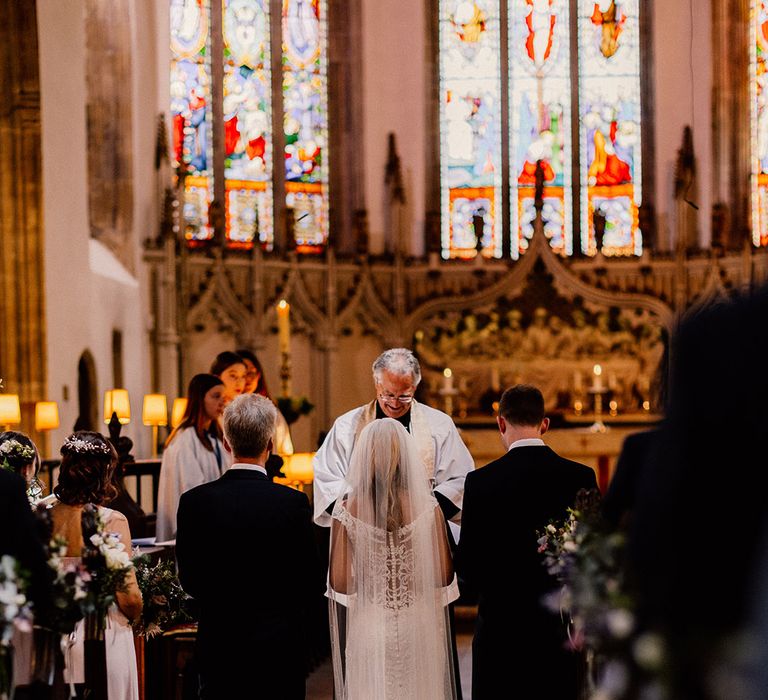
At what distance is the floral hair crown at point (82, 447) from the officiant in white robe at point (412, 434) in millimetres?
1138

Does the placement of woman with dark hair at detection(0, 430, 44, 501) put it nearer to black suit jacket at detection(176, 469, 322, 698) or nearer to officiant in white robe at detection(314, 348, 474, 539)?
officiant in white robe at detection(314, 348, 474, 539)

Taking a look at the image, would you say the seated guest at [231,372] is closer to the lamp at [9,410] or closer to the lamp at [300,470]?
the lamp at [300,470]

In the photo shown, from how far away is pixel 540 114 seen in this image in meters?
15.7

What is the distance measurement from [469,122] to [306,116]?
76.8 inches

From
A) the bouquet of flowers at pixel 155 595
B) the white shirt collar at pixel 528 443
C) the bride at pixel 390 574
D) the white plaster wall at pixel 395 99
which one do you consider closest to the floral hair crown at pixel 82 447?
the bouquet of flowers at pixel 155 595

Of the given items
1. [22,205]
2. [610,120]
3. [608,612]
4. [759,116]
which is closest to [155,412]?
[22,205]

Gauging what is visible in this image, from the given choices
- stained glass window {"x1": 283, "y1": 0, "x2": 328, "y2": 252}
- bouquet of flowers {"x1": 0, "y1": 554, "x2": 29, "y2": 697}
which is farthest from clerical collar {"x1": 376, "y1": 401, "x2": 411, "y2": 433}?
stained glass window {"x1": 283, "y1": 0, "x2": 328, "y2": 252}

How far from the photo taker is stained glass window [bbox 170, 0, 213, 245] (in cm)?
1412

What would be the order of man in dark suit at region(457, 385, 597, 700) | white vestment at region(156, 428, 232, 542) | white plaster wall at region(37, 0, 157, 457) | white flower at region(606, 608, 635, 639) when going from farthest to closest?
white plaster wall at region(37, 0, 157, 457)
white vestment at region(156, 428, 232, 542)
man in dark suit at region(457, 385, 597, 700)
white flower at region(606, 608, 635, 639)

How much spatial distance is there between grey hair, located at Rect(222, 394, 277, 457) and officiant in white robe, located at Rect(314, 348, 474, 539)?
1087 mm

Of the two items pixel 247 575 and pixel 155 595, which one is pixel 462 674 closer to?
pixel 155 595

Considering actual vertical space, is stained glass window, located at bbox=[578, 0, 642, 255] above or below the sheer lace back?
above

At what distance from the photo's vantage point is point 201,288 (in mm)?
13133

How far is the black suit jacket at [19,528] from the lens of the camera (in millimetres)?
2938
